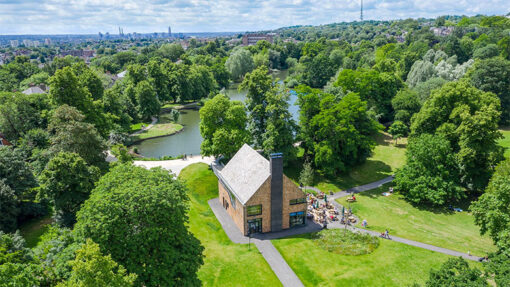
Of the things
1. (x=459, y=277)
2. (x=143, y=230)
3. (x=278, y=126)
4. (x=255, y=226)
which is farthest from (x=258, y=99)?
(x=459, y=277)

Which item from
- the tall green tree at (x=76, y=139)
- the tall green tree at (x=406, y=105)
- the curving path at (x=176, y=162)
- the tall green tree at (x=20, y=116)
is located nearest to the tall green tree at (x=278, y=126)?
the curving path at (x=176, y=162)

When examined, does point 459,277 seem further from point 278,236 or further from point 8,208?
point 8,208

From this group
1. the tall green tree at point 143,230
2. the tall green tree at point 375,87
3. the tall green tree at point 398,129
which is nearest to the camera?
the tall green tree at point 143,230

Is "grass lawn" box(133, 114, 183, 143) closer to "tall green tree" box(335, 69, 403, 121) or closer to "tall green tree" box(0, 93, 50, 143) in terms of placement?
"tall green tree" box(0, 93, 50, 143)

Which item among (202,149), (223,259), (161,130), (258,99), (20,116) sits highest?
(258,99)

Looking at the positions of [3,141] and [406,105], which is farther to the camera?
[406,105]

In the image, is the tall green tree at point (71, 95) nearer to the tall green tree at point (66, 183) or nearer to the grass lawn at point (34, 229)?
the grass lawn at point (34, 229)

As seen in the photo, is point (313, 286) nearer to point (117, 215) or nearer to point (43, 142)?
point (117, 215)
